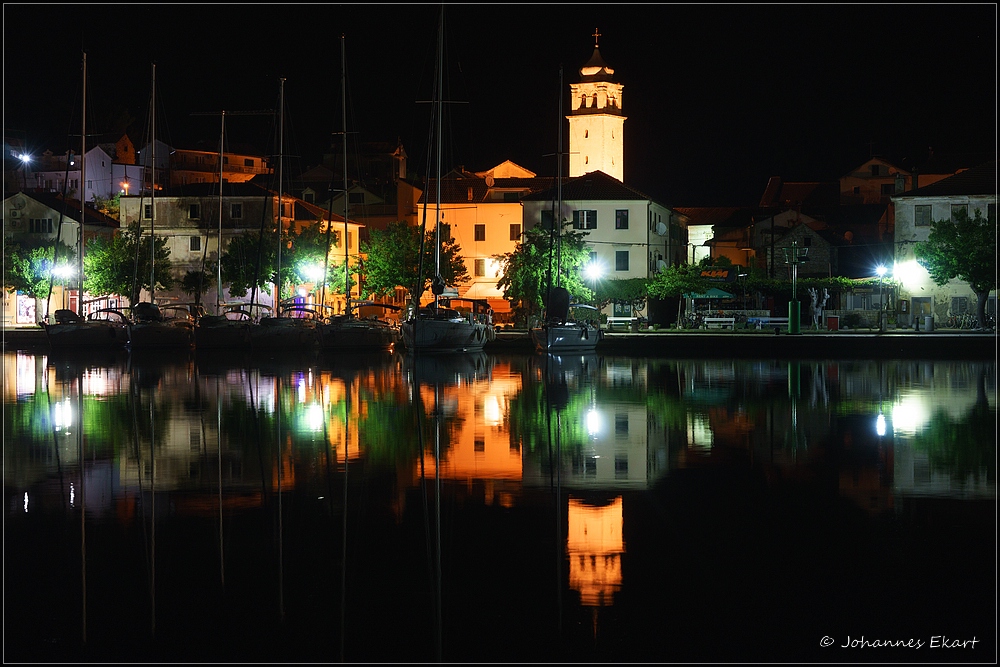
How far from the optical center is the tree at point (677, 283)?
66.3m

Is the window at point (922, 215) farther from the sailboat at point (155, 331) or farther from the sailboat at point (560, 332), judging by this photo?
the sailboat at point (155, 331)

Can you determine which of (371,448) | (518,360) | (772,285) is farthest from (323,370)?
(772,285)

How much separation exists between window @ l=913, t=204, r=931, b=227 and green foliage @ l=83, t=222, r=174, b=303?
147ft

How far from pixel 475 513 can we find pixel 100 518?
12.0 ft

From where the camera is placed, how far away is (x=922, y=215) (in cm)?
6644

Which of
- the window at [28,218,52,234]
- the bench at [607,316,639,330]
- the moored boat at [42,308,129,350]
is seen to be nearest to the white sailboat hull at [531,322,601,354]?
the bench at [607,316,639,330]

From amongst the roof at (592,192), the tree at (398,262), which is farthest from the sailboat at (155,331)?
the roof at (592,192)

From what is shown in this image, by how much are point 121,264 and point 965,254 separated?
158ft

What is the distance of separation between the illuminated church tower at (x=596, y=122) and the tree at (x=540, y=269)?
3139 centimetres

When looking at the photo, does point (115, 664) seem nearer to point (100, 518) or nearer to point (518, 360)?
point (100, 518)

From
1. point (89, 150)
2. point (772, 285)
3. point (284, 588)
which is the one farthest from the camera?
point (89, 150)

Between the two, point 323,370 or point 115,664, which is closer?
point 115,664

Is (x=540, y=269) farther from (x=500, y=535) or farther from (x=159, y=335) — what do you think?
(x=500, y=535)

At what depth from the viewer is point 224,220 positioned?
3059 inches
